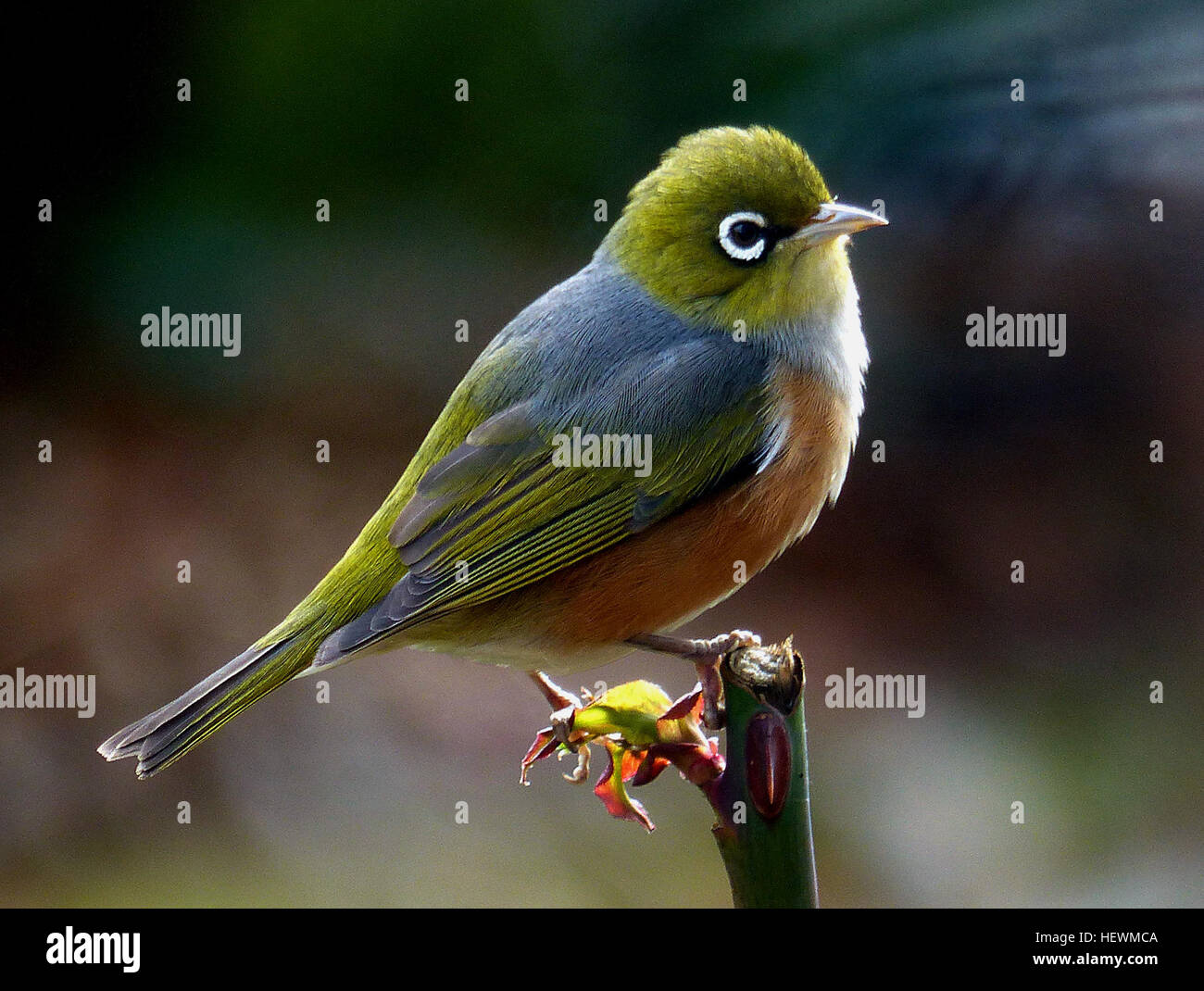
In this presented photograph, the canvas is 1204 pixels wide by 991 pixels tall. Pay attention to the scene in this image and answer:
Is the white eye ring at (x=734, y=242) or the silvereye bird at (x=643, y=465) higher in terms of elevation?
the white eye ring at (x=734, y=242)

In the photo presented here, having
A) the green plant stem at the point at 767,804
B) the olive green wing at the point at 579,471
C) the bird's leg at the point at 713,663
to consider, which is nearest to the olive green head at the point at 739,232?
the olive green wing at the point at 579,471

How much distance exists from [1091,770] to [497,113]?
3.80m

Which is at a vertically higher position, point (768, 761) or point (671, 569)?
point (671, 569)

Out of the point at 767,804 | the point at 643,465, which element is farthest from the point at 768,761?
the point at 643,465

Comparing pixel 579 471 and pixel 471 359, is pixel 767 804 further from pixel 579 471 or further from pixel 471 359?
pixel 471 359

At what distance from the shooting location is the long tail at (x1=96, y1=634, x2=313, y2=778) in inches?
122

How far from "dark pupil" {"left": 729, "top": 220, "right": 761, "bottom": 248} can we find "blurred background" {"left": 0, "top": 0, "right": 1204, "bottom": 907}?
7.68 ft

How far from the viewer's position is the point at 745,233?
11.7 ft

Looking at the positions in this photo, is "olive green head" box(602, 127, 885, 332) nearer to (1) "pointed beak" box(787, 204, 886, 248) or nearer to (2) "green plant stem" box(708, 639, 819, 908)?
(1) "pointed beak" box(787, 204, 886, 248)

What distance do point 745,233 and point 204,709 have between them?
1861 millimetres

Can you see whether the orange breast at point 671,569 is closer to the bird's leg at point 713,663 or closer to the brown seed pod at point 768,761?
the bird's leg at point 713,663

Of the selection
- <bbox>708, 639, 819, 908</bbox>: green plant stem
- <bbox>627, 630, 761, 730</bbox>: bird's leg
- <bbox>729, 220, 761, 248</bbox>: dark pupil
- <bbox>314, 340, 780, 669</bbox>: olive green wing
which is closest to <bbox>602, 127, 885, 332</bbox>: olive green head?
<bbox>729, 220, 761, 248</bbox>: dark pupil

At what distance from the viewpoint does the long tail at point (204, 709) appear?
3.09m

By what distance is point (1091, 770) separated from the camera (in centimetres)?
526
